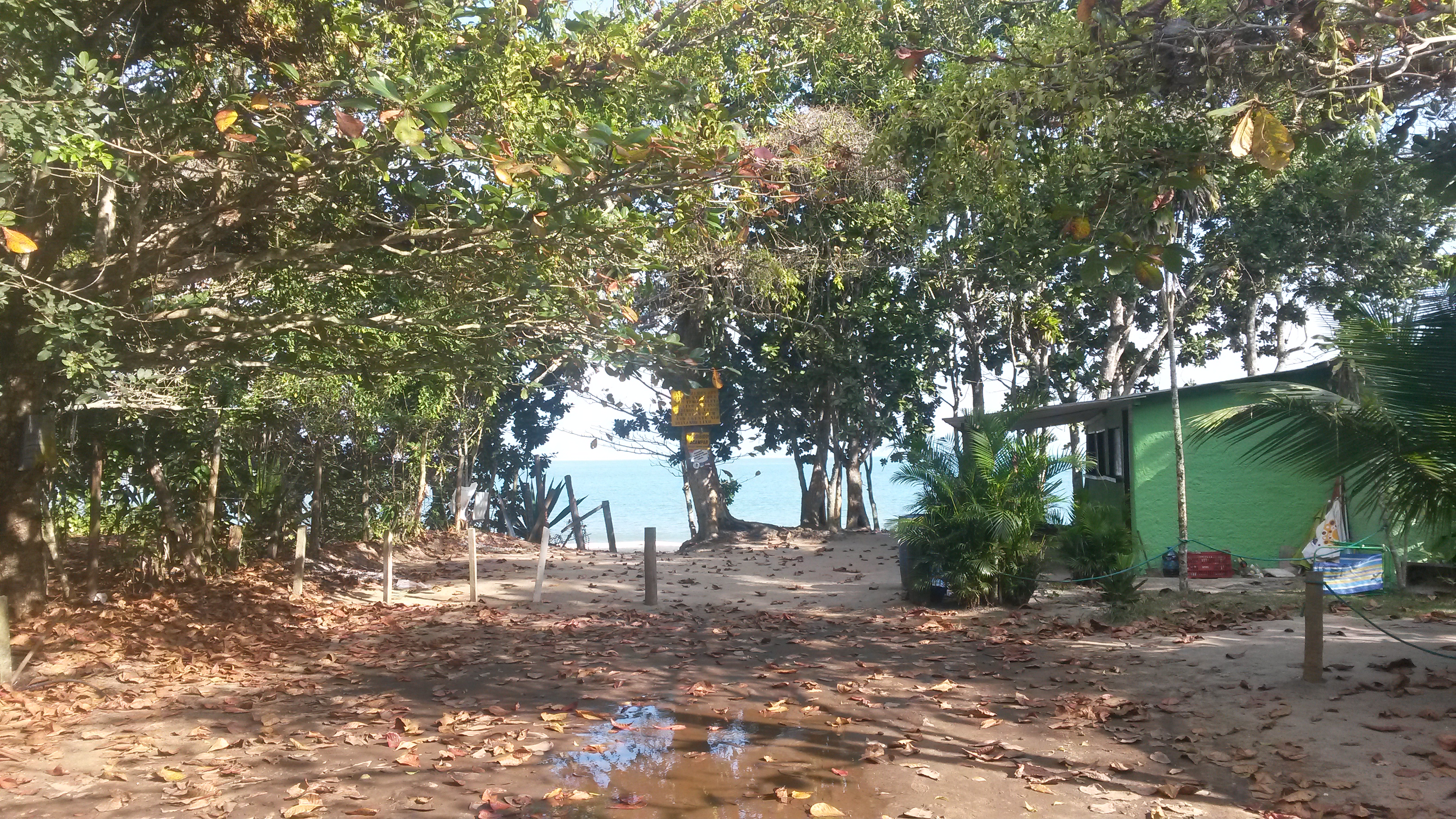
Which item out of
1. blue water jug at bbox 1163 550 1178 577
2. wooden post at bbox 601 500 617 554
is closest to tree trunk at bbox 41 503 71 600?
wooden post at bbox 601 500 617 554

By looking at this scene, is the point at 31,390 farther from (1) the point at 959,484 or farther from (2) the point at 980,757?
(1) the point at 959,484

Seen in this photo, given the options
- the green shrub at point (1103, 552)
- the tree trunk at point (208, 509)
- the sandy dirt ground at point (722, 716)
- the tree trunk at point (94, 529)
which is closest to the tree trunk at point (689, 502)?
the sandy dirt ground at point (722, 716)

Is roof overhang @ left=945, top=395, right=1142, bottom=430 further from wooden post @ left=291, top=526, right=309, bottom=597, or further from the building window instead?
wooden post @ left=291, top=526, right=309, bottom=597

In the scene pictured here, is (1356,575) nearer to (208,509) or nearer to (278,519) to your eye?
(208,509)

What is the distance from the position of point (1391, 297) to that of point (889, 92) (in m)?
10.8

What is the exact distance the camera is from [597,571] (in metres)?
16.3

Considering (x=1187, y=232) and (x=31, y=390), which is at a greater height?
(x=1187, y=232)

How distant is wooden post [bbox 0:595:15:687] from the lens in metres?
7.20

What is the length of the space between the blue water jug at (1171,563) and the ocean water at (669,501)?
146 inches

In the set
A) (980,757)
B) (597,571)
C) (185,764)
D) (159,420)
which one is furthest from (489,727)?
(597,571)

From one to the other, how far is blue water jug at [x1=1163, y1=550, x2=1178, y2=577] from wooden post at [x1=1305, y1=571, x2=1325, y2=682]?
7.35 meters

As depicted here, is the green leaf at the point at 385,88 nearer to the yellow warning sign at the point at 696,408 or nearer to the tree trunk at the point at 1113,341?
the yellow warning sign at the point at 696,408

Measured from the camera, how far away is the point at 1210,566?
14.4 metres

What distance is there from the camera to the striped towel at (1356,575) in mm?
11922
